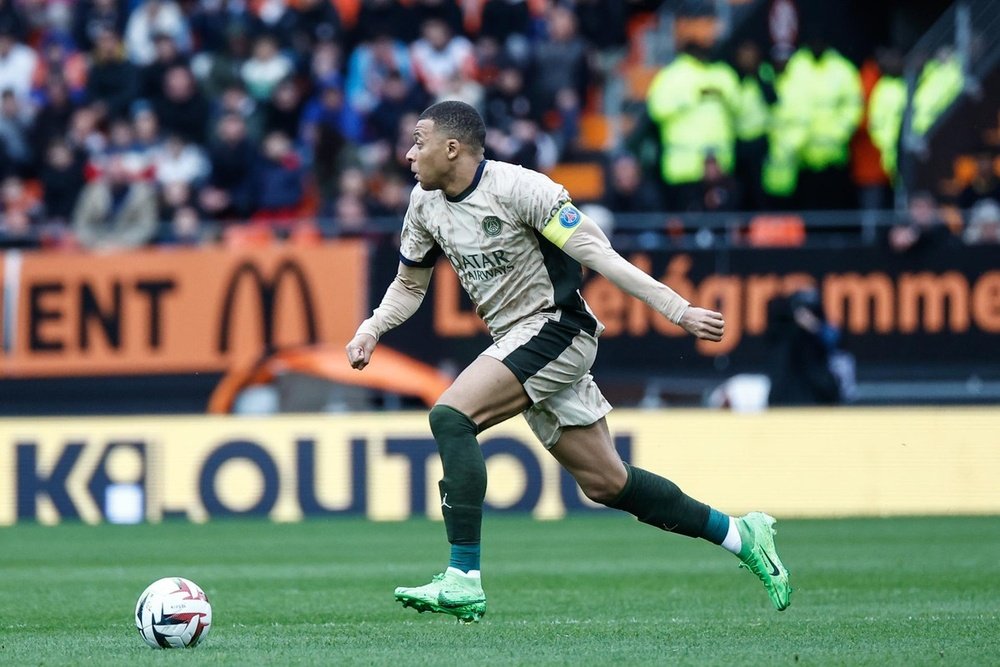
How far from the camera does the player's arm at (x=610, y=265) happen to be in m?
7.28

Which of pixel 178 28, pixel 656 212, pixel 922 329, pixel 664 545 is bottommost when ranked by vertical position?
pixel 664 545

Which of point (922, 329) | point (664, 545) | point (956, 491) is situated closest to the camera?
point (664, 545)

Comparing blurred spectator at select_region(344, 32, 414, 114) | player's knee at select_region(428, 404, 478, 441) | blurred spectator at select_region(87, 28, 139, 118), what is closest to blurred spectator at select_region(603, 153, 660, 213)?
blurred spectator at select_region(344, 32, 414, 114)

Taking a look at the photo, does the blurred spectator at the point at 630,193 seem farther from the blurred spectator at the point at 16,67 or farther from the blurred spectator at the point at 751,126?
the blurred spectator at the point at 16,67

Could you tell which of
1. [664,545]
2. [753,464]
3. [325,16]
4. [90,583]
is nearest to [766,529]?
[90,583]

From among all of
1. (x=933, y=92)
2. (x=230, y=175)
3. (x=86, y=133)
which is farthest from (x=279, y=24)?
(x=933, y=92)

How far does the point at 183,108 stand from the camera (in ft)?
63.4

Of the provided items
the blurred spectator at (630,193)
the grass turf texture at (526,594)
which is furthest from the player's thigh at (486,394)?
the blurred spectator at (630,193)

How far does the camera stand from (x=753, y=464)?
15.9m

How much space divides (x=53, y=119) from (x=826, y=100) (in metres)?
8.17

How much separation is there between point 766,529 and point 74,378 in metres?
10.9

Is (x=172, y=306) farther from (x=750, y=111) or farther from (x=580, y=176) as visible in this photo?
→ (x=750, y=111)

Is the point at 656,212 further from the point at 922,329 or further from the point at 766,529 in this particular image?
the point at 766,529

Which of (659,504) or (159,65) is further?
(159,65)
